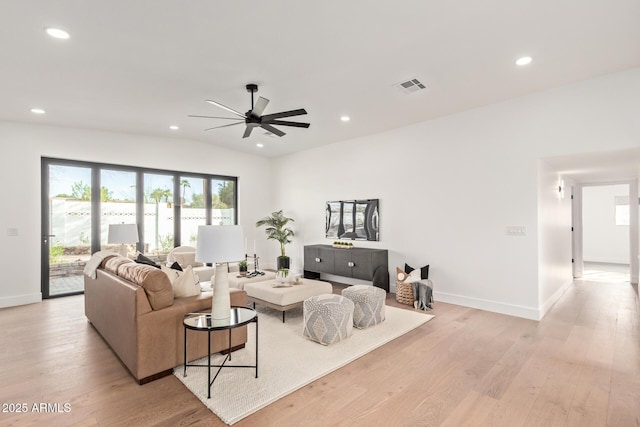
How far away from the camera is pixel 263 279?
4.89 metres

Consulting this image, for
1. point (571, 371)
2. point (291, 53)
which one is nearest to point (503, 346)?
point (571, 371)

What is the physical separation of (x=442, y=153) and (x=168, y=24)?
13.6 ft

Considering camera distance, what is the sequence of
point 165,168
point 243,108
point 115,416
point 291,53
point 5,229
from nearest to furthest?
point 115,416, point 291,53, point 243,108, point 5,229, point 165,168

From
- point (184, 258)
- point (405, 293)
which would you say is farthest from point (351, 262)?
point (184, 258)

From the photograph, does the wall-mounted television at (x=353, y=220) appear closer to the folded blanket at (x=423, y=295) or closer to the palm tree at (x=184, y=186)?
the folded blanket at (x=423, y=295)

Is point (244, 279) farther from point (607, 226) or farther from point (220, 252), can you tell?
point (607, 226)

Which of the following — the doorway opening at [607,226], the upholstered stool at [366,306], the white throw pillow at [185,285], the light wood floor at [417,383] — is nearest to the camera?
the light wood floor at [417,383]

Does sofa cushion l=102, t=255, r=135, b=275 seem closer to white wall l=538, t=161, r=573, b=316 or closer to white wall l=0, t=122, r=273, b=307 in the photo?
white wall l=0, t=122, r=273, b=307

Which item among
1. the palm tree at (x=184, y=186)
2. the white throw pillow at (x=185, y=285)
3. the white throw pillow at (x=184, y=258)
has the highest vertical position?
the palm tree at (x=184, y=186)

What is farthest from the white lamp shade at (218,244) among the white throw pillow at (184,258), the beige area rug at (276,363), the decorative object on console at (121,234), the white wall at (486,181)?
the white throw pillow at (184,258)

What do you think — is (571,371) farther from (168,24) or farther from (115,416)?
(168,24)

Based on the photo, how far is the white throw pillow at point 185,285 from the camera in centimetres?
305

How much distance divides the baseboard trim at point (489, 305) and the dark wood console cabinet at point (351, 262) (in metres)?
0.97

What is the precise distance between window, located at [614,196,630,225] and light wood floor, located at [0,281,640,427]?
6966mm
